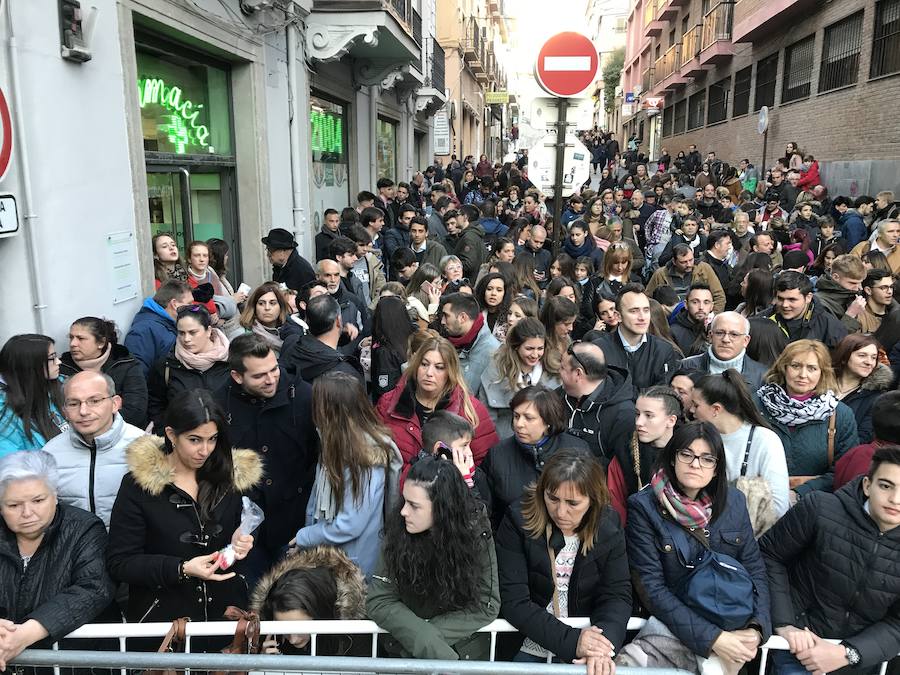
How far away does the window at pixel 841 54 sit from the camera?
15.7 metres

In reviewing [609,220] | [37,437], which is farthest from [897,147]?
[37,437]

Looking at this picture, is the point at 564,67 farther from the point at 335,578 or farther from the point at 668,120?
the point at 668,120

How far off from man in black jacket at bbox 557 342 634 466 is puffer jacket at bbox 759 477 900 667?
963 millimetres

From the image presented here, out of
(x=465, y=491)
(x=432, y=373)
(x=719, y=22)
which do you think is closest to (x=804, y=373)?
(x=432, y=373)

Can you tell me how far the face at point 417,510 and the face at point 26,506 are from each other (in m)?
1.42

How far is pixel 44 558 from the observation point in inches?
110

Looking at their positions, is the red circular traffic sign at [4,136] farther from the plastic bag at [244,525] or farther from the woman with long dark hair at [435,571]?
the woman with long dark hair at [435,571]

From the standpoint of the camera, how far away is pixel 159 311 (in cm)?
509

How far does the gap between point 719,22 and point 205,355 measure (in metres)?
27.3

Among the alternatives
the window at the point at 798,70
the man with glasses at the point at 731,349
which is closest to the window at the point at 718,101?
the window at the point at 798,70

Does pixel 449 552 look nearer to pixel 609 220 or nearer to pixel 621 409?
pixel 621 409

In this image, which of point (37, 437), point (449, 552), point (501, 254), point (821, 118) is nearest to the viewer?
point (449, 552)

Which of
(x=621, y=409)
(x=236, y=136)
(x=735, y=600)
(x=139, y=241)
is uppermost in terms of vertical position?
(x=236, y=136)

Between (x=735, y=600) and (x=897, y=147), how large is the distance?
554 inches
